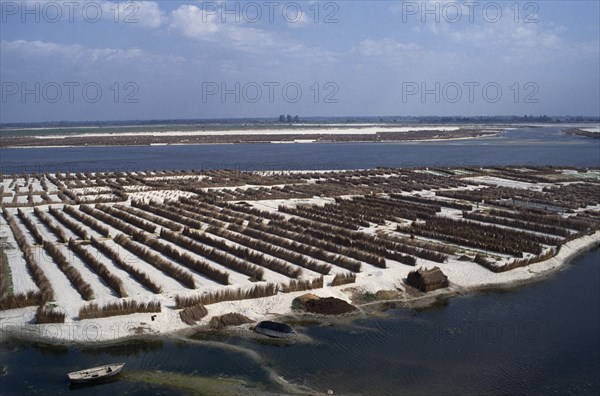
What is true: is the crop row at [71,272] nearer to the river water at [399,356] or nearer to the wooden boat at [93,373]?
the river water at [399,356]

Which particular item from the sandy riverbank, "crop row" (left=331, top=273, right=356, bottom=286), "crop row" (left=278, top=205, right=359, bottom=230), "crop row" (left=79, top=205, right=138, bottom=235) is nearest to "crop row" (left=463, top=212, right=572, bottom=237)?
the sandy riverbank

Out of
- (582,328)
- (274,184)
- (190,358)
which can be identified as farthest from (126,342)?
(274,184)

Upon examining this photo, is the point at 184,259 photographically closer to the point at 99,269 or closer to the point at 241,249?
the point at 241,249

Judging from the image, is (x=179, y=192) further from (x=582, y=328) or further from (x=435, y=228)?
(x=582, y=328)

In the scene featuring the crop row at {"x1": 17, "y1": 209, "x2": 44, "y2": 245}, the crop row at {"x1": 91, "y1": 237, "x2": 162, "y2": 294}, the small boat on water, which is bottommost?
the small boat on water

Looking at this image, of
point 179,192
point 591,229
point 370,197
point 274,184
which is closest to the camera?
point 591,229

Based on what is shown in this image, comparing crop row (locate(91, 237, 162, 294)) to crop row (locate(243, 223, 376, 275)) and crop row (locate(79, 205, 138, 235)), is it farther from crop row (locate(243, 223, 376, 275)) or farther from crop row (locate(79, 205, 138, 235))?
crop row (locate(243, 223, 376, 275))
